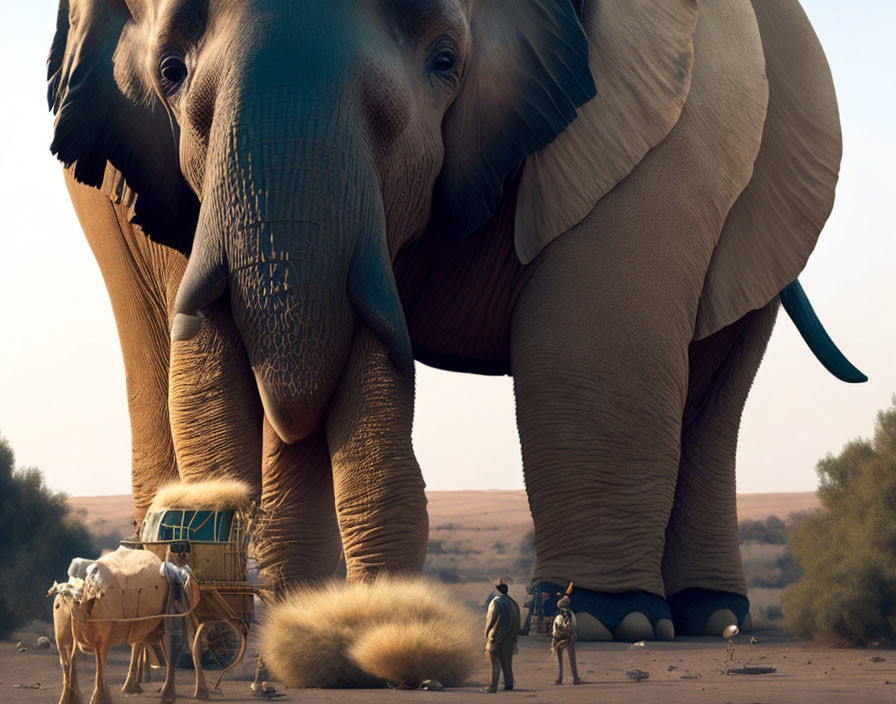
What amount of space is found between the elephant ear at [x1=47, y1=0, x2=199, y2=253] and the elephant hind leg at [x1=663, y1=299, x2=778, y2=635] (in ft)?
14.5

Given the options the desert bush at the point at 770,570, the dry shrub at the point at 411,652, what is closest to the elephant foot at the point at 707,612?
the dry shrub at the point at 411,652

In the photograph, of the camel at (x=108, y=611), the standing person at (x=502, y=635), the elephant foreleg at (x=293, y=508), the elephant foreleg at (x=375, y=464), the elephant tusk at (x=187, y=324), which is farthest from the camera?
the elephant foreleg at (x=293, y=508)

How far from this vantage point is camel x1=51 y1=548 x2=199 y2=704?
327 inches

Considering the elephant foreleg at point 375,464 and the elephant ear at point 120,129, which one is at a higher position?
the elephant ear at point 120,129

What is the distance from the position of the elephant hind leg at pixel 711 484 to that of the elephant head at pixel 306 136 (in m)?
3.24

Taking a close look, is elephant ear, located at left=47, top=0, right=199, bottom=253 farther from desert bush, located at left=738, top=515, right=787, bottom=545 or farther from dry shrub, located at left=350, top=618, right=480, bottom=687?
desert bush, located at left=738, top=515, right=787, bottom=545

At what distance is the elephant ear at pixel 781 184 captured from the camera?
12656 millimetres

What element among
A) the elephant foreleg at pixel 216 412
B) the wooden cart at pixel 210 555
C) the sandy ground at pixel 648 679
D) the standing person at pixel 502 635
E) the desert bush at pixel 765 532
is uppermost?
the desert bush at pixel 765 532

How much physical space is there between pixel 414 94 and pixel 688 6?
2.96 m

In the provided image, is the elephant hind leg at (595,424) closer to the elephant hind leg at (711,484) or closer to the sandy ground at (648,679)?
the sandy ground at (648,679)

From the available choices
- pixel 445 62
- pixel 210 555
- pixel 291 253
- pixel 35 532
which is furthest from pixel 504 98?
pixel 35 532

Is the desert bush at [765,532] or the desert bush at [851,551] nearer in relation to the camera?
the desert bush at [851,551]

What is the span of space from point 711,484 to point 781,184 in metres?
2.45

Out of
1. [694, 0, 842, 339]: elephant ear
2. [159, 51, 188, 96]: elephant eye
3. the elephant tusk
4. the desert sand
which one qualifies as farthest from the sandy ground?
[159, 51, 188, 96]: elephant eye
